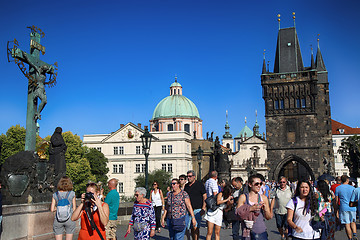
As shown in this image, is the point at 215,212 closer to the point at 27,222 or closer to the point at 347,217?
the point at 347,217

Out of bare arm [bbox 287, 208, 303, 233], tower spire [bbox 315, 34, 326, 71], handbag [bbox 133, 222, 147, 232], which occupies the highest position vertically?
tower spire [bbox 315, 34, 326, 71]

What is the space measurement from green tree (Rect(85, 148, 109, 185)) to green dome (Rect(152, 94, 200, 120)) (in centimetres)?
2556

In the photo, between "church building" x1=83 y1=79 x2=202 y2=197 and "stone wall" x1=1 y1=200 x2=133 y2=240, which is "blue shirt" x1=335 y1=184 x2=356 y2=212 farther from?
"church building" x1=83 y1=79 x2=202 y2=197

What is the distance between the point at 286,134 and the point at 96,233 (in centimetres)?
5180

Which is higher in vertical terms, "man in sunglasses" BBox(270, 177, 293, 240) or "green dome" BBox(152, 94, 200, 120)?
"green dome" BBox(152, 94, 200, 120)

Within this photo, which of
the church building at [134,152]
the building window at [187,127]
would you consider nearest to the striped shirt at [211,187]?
the church building at [134,152]

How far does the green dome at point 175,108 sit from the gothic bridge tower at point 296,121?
27.3m

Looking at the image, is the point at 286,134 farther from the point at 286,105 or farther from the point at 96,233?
the point at 96,233

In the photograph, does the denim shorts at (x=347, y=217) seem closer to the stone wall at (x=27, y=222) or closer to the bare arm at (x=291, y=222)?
the bare arm at (x=291, y=222)

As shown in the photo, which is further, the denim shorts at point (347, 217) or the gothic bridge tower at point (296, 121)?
the gothic bridge tower at point (296, 121)

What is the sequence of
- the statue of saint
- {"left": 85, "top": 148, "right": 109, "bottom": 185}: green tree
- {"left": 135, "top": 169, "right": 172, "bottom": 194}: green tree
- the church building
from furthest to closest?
1. the church building
2. {"left": 85, "top": 148, "right": 109, "bottom": 185}: green tree
3. {"left": 135, "top": 169, "right": 172, "bottom": 194}: green tree
4. the statue of saint

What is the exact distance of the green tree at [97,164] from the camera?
2254 inches

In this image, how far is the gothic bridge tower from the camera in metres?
53.9

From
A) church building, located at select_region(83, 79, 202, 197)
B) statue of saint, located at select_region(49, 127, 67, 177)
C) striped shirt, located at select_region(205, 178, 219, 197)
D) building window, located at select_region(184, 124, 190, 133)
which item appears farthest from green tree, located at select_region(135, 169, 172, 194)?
striped shirt, located at select_region(205, 178, 219, 197)
